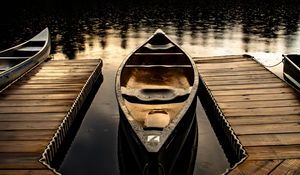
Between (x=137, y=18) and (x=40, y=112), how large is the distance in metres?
37.1

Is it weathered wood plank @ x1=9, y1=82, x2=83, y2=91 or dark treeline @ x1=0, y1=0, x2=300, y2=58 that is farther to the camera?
dark treeline @ x1=0, y1=0, x2=300, y2=58

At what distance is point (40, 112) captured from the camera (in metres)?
13.8

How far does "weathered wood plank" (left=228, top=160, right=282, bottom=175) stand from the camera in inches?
367

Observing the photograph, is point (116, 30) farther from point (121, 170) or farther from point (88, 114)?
point (121, 170)

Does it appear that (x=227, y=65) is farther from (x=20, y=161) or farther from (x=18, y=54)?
(x=18, y=54)

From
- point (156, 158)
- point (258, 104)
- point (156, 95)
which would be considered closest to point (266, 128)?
point (258, 104)

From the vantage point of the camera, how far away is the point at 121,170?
39.4 ft

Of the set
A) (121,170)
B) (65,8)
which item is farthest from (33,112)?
(65,8)

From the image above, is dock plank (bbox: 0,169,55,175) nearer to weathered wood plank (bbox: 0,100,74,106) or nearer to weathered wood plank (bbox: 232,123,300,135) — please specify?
weathered wood plank (bbox: 0,100,74,106)

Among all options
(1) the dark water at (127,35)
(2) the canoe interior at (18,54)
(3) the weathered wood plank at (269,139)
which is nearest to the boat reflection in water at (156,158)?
(1) the dark water at (127,35)

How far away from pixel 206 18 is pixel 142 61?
100ft

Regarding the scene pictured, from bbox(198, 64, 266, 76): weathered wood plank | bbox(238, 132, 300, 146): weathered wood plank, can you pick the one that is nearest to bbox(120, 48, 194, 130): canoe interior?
bbox(198, 64, 266, 76): weathered wood plank

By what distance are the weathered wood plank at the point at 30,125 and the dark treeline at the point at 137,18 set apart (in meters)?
16.7

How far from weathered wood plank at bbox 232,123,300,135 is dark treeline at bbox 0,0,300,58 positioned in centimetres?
2020
